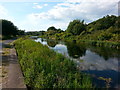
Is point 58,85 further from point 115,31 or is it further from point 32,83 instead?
point 115,31

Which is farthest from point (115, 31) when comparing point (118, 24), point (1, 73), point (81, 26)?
point (1, 73)

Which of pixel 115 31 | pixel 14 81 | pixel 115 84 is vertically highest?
pixel 115 31

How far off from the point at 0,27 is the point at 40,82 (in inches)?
1594

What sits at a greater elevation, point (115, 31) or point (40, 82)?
point (115, 31)

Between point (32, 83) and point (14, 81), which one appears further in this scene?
point (14, 81)

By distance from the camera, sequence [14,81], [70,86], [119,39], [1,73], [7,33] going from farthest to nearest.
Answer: [7,33] < [119,39] < [1,73] < [14,81] < [70,86]

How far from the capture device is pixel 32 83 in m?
4.70

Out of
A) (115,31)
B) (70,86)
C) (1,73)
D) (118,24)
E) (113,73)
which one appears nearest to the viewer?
(70,86)

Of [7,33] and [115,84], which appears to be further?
[7,33]

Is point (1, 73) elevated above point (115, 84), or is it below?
above

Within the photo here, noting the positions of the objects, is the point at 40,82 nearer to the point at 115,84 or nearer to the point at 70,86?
the point at 70,86

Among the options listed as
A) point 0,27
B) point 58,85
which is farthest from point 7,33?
point 58,85

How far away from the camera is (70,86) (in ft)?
13.3

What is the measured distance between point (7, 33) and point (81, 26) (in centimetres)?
2446
